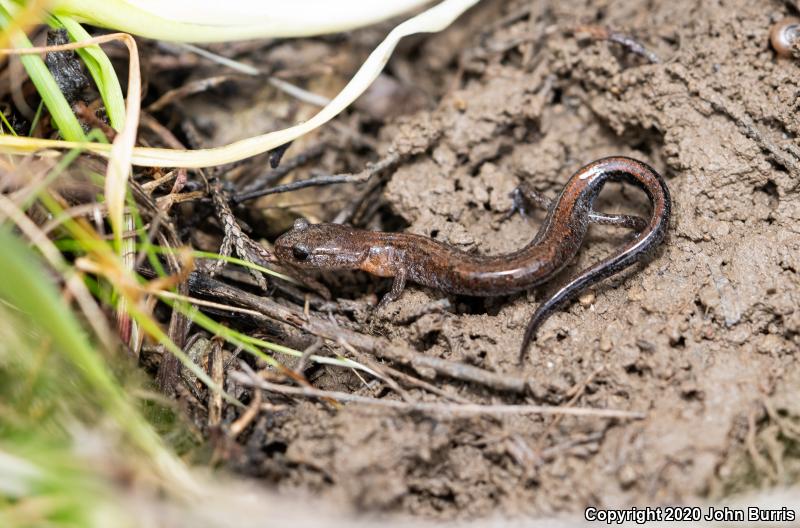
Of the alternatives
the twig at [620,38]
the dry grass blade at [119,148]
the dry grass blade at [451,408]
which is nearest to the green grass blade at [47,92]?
the dry grass blade at [119,148]

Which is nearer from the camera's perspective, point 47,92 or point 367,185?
point 47,92

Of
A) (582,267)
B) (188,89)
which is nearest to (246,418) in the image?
(582,267)

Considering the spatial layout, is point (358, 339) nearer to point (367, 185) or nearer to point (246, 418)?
point (246, 418)

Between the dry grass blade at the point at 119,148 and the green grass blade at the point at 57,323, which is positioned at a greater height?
the dry grass blade at the point at 119,148

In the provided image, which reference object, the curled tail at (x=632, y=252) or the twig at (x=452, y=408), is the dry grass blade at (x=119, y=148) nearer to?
the twig at (x=452, y=408)

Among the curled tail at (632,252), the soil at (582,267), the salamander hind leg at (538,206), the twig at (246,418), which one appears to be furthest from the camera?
the salamander hind leg at (538,206)

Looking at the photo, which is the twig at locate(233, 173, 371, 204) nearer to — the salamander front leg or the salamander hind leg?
the salamander front leg

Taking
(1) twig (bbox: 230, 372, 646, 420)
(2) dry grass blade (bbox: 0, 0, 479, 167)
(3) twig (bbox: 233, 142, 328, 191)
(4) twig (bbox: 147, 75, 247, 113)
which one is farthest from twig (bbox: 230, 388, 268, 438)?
(4) twig (bbox: 147, 75, 247, 113)

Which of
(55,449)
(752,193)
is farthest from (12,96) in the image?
(752,193)

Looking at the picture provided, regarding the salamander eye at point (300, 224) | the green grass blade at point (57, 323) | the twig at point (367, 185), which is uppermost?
the twig at point (367, 185)
